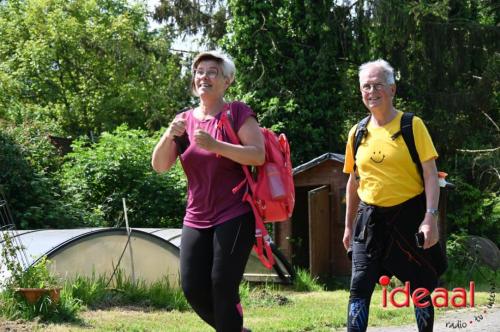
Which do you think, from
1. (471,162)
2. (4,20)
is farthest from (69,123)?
(471,162)

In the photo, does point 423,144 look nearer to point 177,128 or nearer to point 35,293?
point 177,128

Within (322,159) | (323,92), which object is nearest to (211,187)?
(322,159)

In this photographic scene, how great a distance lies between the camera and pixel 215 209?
15.0 ft

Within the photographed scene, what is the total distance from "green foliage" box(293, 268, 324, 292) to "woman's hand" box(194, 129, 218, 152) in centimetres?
913

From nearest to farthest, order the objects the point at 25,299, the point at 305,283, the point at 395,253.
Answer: the point at 395,253
the point at 25,299
the point at 305,283

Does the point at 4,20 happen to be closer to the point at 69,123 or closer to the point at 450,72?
the point at 69,123

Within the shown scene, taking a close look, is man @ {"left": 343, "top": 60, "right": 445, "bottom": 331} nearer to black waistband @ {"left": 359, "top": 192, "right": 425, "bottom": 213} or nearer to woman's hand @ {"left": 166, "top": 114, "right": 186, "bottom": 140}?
black waistband @ {"left": 359, "top": 192, "right": 425, "bottom": 213}

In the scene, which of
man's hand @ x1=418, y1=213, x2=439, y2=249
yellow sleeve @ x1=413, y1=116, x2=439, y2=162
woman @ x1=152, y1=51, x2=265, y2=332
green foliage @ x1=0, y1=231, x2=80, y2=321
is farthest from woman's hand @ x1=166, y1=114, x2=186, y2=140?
green foliage @ x1=0, y1=231, x2=80, y2=321

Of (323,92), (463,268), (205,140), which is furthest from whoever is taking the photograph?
(323,92)

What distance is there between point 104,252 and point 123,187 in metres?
7.59

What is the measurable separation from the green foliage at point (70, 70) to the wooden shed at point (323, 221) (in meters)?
22.2

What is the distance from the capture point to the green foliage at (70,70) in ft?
127

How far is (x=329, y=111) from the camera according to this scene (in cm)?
2172

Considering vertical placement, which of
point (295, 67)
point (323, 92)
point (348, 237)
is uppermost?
point (295, 67)
